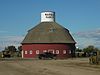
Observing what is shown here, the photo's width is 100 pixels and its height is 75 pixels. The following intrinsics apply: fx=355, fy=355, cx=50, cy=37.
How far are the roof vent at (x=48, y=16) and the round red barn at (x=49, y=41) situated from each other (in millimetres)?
2576

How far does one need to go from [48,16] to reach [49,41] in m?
12.4

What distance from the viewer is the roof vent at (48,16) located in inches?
4747

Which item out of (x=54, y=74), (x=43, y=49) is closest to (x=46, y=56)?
(x=43, y=49)

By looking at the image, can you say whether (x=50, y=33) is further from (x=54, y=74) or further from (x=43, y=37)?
(x=54, y=74)

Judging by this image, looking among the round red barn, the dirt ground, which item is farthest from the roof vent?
the dirt ground

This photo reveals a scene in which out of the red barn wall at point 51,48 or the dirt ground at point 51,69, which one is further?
the red barn wall at point 51,48

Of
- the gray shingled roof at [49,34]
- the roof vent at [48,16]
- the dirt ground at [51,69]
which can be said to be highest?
the roof vent at [48,16]

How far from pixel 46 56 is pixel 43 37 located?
20.2 metres

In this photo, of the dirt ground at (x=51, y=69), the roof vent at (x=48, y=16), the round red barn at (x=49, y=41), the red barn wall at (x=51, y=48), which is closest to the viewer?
the dirt ground at (x=51, y=69)

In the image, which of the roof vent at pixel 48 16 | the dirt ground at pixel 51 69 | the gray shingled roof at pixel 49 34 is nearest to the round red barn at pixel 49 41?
the gray shingled roof at pixel 49 34

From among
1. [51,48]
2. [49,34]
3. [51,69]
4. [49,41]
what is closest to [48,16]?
[49,34]

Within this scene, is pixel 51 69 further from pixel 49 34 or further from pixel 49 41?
pixel 49 34

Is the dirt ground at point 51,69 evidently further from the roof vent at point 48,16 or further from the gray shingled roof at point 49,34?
the roof vent at point 48,16

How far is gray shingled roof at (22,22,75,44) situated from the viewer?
112312 mm
